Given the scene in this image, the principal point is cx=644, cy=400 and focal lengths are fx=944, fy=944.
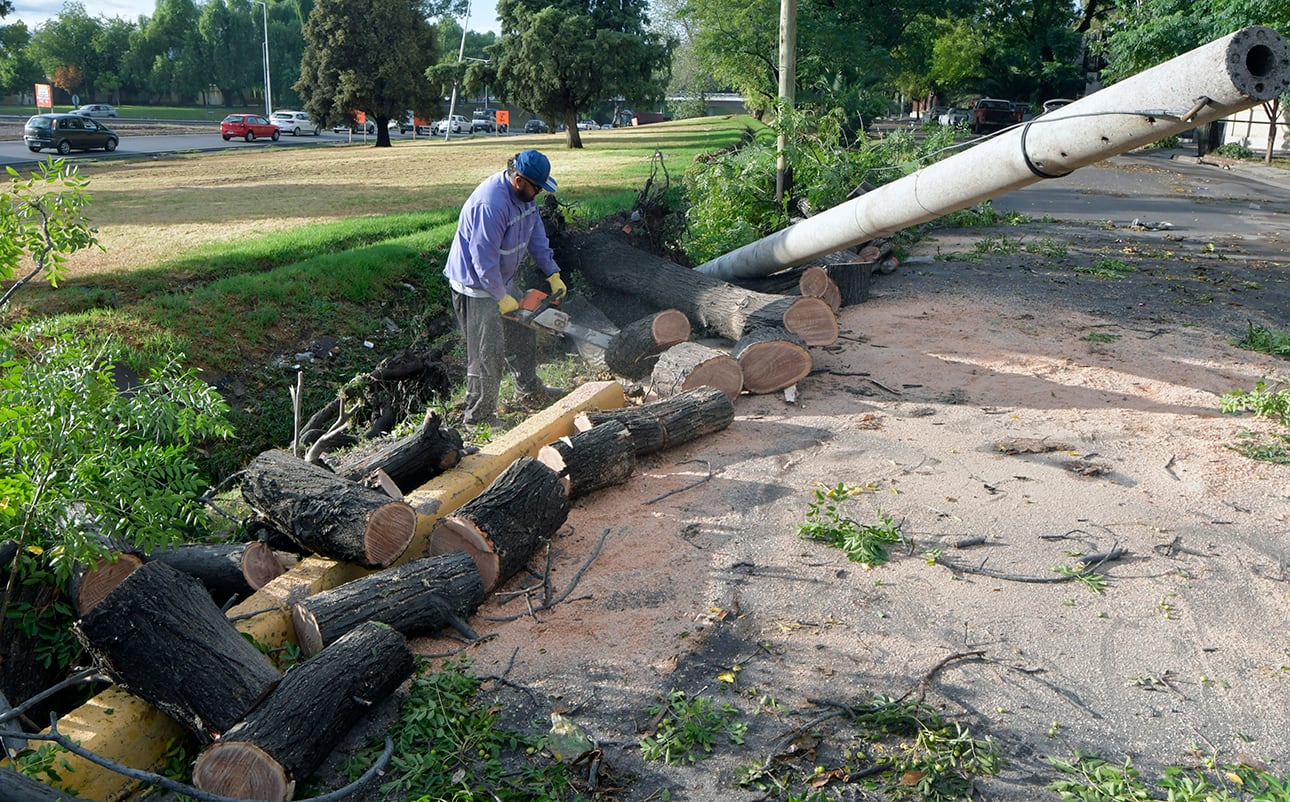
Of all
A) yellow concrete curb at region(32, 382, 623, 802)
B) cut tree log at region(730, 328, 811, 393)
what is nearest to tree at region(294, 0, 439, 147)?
cut tree log at region(730, 328, 811, 393)

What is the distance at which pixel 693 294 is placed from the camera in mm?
8711

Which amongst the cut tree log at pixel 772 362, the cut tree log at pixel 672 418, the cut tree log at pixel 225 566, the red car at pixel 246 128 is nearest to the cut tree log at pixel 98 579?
the cut tree log at pixel 225 566

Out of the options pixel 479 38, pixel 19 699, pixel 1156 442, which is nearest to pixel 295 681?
pixel 19 699

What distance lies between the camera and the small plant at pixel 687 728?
3379 mm

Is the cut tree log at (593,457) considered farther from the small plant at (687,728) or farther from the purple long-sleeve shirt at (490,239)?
the small plant at (687,728)

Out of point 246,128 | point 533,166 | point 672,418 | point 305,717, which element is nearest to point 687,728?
point 305,717

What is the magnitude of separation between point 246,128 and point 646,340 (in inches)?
1649

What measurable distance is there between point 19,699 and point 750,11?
27.3m

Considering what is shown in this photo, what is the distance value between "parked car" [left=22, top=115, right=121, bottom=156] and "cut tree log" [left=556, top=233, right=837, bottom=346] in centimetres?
2858

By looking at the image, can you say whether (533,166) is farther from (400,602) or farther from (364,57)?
(364,57)

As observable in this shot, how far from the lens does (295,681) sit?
345cm

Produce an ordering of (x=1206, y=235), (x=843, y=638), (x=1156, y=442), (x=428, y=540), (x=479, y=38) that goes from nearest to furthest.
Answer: (x=843, y=638)
(x=428, y=540)
(x=1156, y=442)
(x=1206, y=235)
(x=479, y=38)

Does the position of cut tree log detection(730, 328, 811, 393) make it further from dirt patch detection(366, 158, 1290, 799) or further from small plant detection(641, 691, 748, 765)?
small plant detection(641, 691, 748, 765)

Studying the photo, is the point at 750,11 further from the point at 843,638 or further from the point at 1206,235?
the point at 843,638
